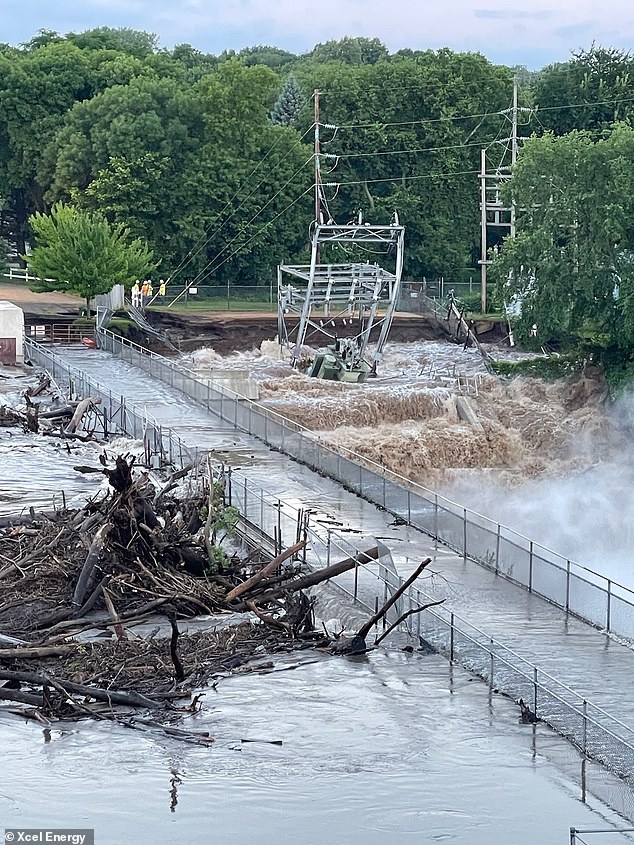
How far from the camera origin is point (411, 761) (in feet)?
71.2

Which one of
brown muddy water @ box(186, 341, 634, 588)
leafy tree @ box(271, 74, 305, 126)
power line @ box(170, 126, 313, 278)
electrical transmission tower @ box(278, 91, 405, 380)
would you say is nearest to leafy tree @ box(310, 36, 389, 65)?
leafy tree @ box(271, 74, 305, 126)

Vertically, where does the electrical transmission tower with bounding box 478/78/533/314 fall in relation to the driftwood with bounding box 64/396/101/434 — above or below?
above

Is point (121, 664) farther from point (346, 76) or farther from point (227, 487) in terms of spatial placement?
point (346, 76)

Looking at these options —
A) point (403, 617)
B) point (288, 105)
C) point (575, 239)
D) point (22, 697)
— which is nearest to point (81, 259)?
point (575, 239)

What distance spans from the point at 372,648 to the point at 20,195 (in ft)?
268

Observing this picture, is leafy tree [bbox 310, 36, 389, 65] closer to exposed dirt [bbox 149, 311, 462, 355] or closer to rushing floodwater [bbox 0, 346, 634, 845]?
exposed dirt [bbox 149, 311, 462, 355]

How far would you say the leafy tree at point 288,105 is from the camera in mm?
112938

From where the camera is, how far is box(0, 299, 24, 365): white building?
65188 millimetres

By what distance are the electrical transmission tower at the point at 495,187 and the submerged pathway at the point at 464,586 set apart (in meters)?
40.0

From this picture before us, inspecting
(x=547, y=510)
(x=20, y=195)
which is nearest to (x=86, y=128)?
(x=20, y=195)

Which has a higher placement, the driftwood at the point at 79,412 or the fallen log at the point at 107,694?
the driftwood at the point at 79,412

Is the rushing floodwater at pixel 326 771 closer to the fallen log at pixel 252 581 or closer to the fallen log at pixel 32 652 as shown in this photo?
the fallen log at pixel 32 652

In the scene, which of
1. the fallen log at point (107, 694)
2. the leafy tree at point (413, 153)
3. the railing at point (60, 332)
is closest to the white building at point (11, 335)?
the railing at point (60, 332)

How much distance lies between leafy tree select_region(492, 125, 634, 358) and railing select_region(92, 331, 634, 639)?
16.5 meters
